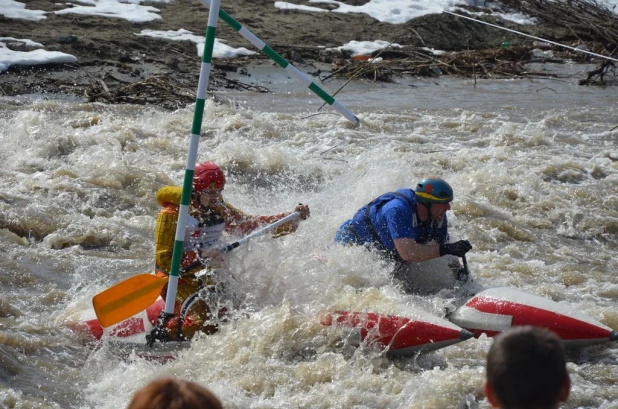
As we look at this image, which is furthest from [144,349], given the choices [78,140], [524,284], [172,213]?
[78,140]

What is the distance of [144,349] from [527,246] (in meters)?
3.78

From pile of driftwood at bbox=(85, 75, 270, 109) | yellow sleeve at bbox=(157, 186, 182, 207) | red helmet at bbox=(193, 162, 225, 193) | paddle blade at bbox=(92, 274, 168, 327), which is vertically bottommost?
pile of driftwood at bbox=(85, 75, 270, 109)

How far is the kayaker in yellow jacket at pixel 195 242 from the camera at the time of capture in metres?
5.16

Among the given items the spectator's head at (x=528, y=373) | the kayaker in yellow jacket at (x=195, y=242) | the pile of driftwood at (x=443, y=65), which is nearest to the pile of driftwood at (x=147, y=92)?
the pile of driftwood at (x=443, y=65)

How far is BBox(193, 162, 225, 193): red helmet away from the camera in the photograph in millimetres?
5238

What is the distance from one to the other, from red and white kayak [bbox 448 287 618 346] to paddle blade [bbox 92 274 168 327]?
198cm

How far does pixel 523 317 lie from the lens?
5.32 metres

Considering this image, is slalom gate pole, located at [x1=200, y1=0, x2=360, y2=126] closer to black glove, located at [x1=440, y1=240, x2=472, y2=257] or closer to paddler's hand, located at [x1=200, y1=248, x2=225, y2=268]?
black glove, located at [x1=440, y1=240, x2=472, y2=257]

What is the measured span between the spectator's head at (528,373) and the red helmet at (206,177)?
331 centimetres

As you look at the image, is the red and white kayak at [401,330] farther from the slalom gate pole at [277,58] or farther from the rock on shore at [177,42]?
the rock on shore at [177,42]

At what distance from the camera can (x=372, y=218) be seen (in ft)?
19.6

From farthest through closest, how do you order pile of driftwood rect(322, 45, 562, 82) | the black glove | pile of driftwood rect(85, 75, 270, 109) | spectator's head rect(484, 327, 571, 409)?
1. pile of driftwood rect(322, 45, 562, 82)
2. pile of driftwood rect(85, 75, 270, 109)
3. the black glove
4. spectator's head rect(484, 327, 571, 409)

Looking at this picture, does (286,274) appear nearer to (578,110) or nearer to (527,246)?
(527,246)

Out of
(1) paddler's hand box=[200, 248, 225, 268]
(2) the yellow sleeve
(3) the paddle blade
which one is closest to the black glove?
(1) paddler's hand box=[200, 248, 225, 268]
